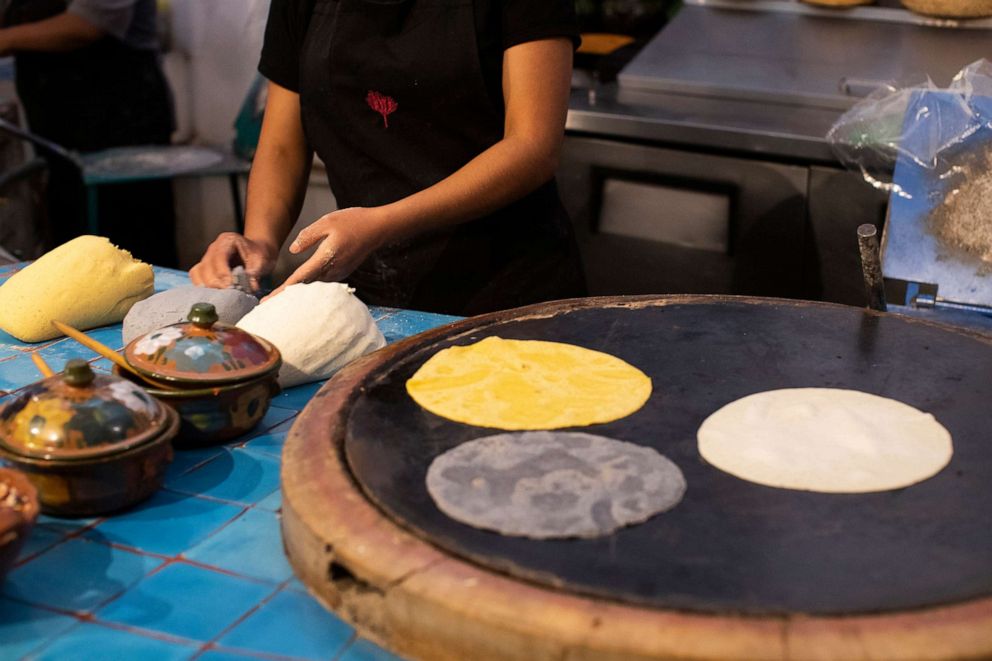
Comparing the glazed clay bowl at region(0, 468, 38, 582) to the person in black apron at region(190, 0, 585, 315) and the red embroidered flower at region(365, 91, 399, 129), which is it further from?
the red embroidered flower at region(365, 91, 399, 129)

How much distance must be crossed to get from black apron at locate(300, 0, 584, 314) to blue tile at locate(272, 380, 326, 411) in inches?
27.5

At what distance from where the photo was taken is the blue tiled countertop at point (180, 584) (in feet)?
3.68

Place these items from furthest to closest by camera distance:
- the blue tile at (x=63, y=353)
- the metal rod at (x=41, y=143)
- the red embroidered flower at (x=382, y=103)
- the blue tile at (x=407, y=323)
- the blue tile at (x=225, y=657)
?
the metal rod at (x=41, y=143) → the red embroidered flower at (x=382, y=103) → the blue tile at (x=407, y=323) → the blue tile at (x=63, y=353) → the blue tile at (x=225, y=657)

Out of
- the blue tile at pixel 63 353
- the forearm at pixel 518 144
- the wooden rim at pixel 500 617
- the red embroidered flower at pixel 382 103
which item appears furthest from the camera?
the red embroidered flower at pixel 382 103

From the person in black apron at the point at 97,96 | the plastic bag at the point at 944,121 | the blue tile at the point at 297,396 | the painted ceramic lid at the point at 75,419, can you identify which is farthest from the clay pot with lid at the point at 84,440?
the person in black apron at the point at 97,96

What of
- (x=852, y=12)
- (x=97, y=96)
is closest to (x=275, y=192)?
(x=852, y=12)

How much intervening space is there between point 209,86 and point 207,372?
12.4 feet

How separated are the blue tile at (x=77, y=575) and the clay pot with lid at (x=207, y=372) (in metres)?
0.24

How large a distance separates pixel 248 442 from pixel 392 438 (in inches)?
11.0

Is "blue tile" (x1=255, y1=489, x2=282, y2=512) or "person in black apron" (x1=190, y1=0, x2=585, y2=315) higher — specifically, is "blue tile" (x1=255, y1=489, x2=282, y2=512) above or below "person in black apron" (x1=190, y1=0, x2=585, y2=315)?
below

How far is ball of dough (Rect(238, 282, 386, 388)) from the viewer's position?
5.60 ft

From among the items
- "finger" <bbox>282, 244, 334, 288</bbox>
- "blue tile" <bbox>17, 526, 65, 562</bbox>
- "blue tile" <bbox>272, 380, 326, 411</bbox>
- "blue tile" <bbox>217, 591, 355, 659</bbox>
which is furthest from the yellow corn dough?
"blue tile" <bbox>217, 591, 355, 659</bbox>

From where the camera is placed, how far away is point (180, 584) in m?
1.22

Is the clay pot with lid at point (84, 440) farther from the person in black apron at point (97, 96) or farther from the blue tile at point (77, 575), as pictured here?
the person in black apron at point (97, 96)
